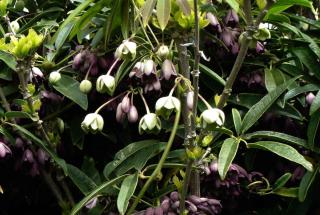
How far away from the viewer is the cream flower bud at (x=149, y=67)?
37.2 inches

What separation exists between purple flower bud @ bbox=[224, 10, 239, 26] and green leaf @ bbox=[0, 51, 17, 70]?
0.39 m

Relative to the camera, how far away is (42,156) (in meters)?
1.13

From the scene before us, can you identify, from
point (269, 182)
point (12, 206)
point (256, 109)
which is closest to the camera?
point (256, 109)

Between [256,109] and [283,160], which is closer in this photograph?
[256,109]

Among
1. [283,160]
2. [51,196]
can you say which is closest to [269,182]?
[283,160]

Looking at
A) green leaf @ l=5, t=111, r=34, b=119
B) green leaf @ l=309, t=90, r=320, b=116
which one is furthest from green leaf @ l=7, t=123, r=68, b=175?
green leaf @ l=309, t=90, r=320, b=116

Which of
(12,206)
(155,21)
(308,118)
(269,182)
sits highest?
(155,21)

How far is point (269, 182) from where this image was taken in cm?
115

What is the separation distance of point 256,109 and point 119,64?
0.25 metres

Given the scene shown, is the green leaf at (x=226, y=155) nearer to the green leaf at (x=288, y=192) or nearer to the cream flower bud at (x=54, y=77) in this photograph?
the green leaf at (x=288, y=192)

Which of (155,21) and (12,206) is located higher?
(155,21)

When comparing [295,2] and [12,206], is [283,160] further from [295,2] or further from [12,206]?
[12,206]

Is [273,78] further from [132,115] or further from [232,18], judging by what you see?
[132,115]

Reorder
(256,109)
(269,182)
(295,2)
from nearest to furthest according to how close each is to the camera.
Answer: (295,2)
(256,109)
(269,182)
